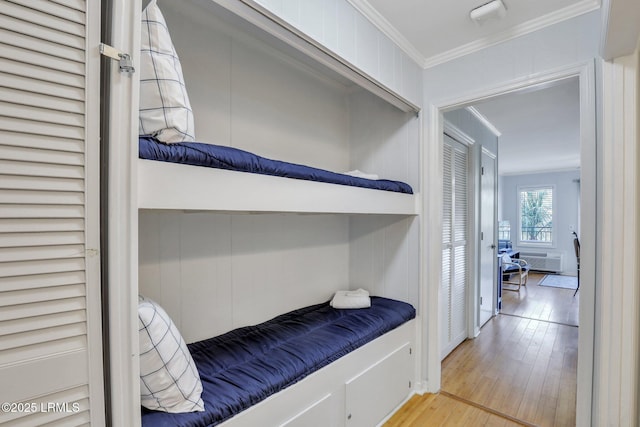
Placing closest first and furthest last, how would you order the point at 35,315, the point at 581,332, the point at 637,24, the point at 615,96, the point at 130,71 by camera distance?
the point at 35,315, the point at 130,71, the point at 637,24, the point at 615,96, the point at 581,332

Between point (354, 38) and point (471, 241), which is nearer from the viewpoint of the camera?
point (354, 38)

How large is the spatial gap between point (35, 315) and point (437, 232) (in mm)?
2175

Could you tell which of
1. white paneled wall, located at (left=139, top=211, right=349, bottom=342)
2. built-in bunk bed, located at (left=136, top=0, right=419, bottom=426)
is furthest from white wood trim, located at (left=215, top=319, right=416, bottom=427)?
white paneled wall, located at (left=139, top=211, right=349, bottom=342)

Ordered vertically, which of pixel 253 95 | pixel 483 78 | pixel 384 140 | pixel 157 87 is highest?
pixel 483 78

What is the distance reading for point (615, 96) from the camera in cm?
144

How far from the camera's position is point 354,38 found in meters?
1.62

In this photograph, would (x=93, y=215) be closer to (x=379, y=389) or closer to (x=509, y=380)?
(x=379, y=389)

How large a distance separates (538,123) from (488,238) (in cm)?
155

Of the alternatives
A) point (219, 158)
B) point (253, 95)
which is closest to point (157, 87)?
point (219, 158)

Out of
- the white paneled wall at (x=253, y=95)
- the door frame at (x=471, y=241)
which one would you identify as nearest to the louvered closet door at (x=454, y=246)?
the door frame at (x=471, y=241)

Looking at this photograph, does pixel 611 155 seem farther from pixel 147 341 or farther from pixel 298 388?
pixel 147 341

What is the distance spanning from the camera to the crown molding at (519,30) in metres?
1.63

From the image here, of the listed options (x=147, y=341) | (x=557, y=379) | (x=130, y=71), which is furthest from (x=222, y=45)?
(x=557, y=379)

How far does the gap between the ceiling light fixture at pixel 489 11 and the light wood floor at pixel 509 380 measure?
2.46 metres
